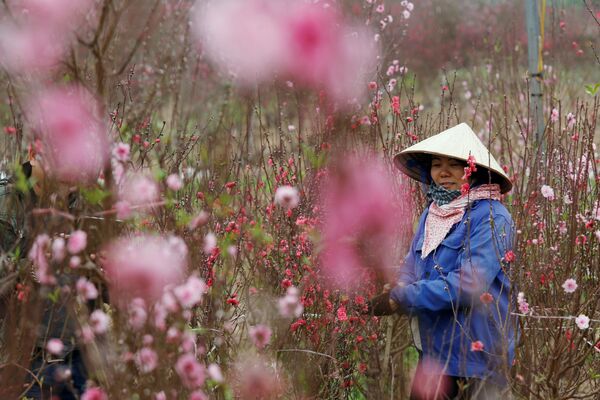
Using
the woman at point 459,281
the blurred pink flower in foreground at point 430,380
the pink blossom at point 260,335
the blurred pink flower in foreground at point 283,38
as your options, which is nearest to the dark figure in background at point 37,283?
the pink blossom at point 260,335

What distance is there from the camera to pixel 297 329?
389cm

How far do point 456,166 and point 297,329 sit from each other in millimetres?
971

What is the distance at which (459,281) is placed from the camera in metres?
3.30

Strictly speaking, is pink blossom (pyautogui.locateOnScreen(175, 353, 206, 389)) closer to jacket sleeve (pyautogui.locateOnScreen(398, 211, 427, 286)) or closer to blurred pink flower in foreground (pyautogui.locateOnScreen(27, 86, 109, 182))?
blurred pink flower in foreground (pyautogui.locateOnScreen(27, 86, 109, 182))

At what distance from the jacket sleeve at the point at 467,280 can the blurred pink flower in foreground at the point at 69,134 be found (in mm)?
1283

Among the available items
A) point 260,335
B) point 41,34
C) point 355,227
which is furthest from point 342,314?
point 41,34

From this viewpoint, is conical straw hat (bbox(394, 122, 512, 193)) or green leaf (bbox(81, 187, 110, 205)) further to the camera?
conical straw hat (bbox(394, 122, 512, 193))

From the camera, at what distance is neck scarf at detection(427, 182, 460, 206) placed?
3.57m

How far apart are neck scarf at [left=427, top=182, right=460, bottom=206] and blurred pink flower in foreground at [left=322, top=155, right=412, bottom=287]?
0.75 feet

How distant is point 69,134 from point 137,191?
0.26 m

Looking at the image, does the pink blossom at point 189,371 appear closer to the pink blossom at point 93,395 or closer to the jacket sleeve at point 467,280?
the pink blossom at point 93,395

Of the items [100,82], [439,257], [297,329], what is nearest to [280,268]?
[297,329]

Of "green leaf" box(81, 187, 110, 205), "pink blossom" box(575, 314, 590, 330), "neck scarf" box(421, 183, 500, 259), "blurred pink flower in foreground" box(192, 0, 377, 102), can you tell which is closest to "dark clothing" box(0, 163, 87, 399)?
"green leaf" box(81, 187, 110, 205)

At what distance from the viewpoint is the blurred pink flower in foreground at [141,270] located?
8.07ft
